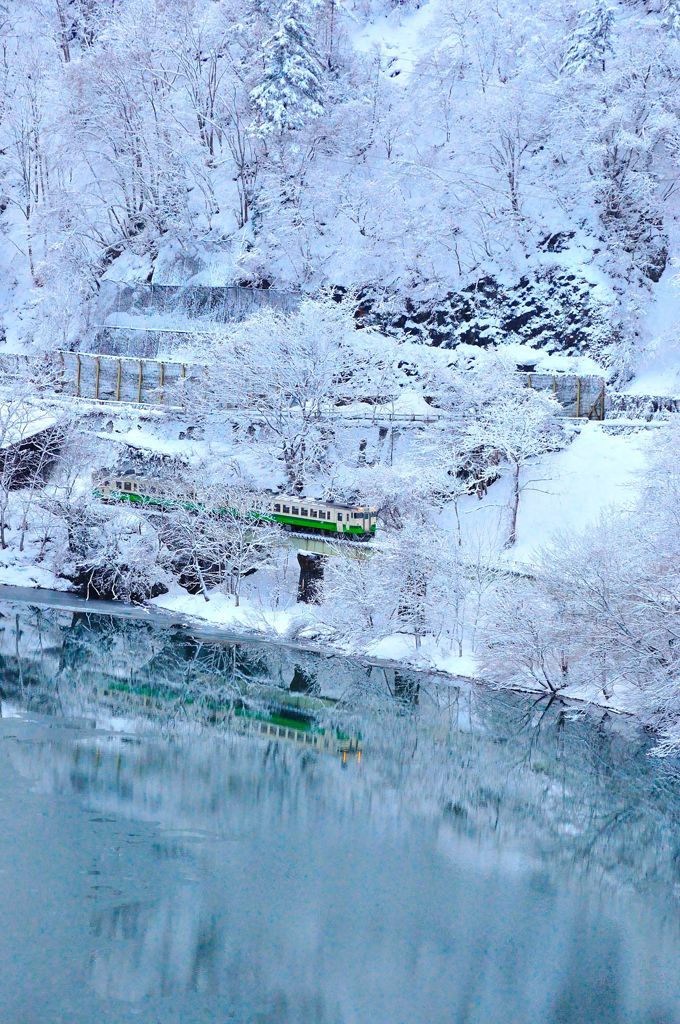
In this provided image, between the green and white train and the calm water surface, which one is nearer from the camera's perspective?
the calm water surface

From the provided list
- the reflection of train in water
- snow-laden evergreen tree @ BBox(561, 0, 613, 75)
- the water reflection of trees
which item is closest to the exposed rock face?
snow-laden evergreen tree @ BBox(561, 0, 613, 75)

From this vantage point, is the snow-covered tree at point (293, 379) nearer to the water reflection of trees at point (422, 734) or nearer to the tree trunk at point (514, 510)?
the tree trunk at point (514, 510)

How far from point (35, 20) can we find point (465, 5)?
29.6 metres

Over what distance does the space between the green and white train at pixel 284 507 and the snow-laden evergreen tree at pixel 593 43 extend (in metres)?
25.8

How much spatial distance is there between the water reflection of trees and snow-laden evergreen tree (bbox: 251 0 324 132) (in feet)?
93.7

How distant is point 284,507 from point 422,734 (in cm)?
1299

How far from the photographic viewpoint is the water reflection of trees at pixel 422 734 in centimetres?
2273

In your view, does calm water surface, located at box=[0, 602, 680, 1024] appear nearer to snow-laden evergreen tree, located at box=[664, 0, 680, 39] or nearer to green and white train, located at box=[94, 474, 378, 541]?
green and white train, located at box=[94, 474, 378, 541]

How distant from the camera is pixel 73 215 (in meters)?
59.2

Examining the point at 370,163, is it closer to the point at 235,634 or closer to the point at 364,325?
the point at 364,325

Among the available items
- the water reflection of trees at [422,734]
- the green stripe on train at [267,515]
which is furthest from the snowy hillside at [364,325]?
the water reflection of trees at [422,734]

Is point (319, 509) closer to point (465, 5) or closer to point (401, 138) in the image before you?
point (401, 138)

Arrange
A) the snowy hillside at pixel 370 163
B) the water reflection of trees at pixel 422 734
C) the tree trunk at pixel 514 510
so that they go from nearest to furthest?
the water reflection of trees at pixel 422 734 < the tree trunk at pixel 514 510 < the snowy hillside at pixel 370 163

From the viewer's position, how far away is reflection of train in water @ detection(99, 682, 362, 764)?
27.4 m
